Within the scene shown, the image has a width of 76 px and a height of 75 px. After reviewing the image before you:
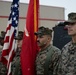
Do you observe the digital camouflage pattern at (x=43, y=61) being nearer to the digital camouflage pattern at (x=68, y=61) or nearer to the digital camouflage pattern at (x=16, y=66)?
the digital camouflage pattern at (x=68, y=61)

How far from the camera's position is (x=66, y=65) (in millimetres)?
2764

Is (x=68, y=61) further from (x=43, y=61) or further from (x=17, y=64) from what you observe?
(x=17, y=64)

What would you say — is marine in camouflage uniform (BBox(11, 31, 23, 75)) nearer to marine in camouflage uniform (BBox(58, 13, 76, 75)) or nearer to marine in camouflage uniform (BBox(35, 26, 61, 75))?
marine in camouflage uniform (BBox(35, 26, 61, 75))

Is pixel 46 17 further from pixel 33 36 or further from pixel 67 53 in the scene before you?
pixel 67 53

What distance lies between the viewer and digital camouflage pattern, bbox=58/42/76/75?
2.69 metres

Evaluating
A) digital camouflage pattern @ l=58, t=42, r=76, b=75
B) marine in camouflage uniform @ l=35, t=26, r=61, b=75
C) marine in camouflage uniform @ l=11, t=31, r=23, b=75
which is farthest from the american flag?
digital camouflage pattern @ l=58, t=42, r=76, b=75

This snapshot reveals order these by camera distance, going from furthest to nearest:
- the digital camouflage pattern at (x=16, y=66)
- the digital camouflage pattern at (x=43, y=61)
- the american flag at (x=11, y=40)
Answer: the american flag at (x=11, y=40) < the digital camouflage pattern at (x=16, y=66) < the digital camouflage pattern at (x=43, y=61)

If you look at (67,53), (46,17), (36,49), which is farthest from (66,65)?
(46,17)

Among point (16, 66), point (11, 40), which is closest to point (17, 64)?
point (16, 66)

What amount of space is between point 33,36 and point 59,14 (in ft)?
19.8

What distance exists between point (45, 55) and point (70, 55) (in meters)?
0.56

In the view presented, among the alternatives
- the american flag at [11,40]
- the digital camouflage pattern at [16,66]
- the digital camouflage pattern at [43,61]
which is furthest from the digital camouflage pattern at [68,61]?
the american flag at [11,40]

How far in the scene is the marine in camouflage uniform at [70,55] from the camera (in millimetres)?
2699

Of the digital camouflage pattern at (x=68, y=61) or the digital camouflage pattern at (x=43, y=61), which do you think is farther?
the digital camouflage pattern at (x=43, y=61)
